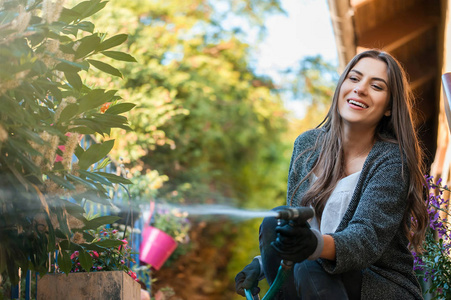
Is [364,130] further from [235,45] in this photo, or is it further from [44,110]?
[235,45]

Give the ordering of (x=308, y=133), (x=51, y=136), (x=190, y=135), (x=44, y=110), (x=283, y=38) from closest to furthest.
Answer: (x=51, y=136)
(x=44, y=110)
(x=308, y=133)
(x=190, y=135)
(x=283, y=38)

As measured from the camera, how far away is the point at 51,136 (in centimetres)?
160

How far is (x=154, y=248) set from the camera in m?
4.52

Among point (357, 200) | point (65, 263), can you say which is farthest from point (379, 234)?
point (65, 263)

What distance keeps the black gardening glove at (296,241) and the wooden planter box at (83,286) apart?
2.40 ft

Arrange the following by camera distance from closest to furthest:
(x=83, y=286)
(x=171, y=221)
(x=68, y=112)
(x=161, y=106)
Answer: (x=68, y=112), (x=83, y=286), (x=171, y=221), (x=161, y=106)

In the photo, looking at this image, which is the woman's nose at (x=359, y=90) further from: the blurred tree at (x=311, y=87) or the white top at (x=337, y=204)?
the blurred tree at (x=311, y=87)

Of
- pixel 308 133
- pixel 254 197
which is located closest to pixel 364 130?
pixel 308 133

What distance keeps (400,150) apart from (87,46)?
1.02 m

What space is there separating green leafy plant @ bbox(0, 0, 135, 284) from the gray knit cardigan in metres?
0.68

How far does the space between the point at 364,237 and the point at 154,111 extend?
4624mm

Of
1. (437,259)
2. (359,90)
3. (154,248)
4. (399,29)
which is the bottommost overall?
(154,248)

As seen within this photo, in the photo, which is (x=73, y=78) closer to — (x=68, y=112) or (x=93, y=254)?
(x=68, y=112)

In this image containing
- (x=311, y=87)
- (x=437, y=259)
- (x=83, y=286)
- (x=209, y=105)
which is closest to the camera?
(x=83, y=286)
